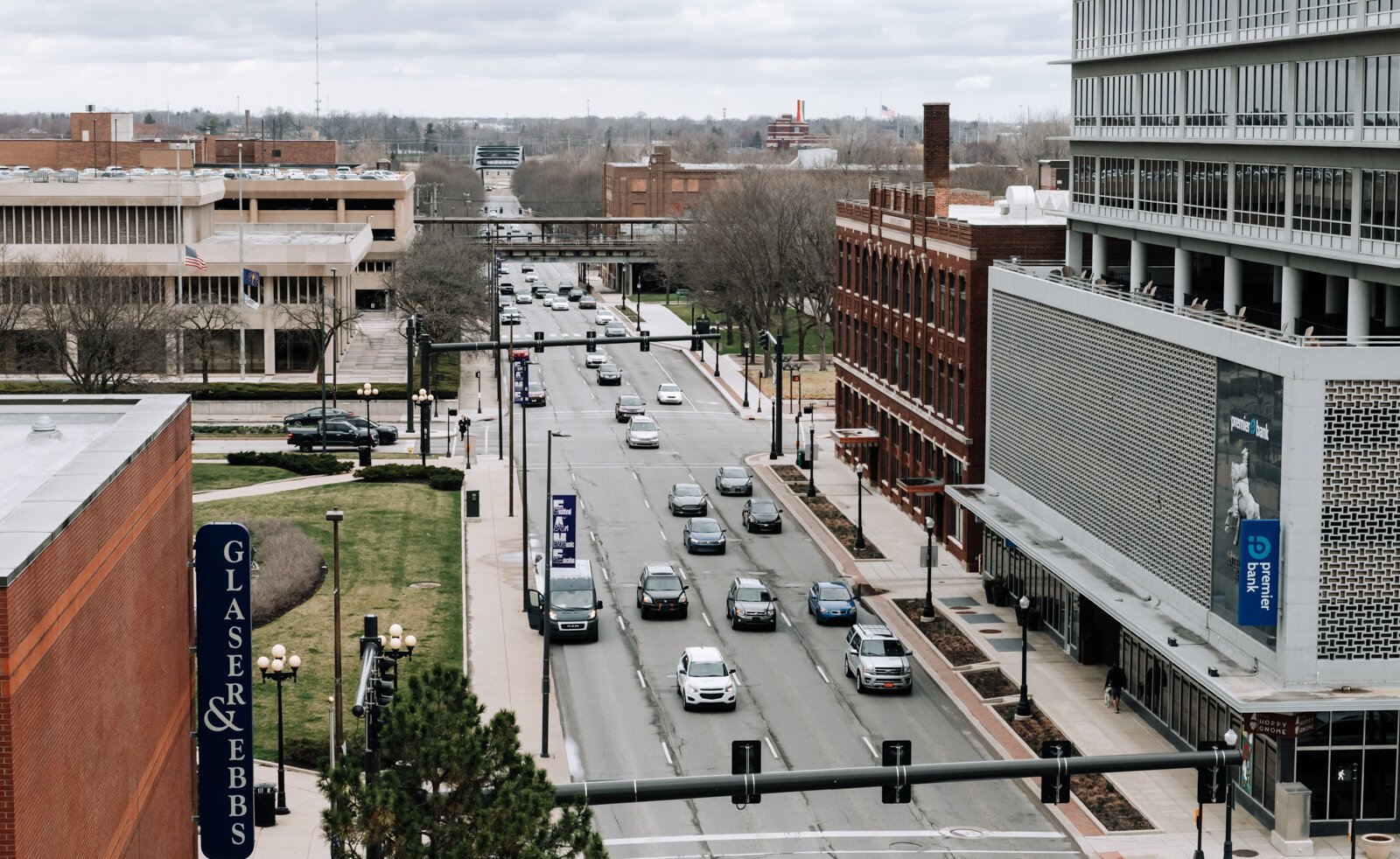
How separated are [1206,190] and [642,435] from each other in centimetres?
4314

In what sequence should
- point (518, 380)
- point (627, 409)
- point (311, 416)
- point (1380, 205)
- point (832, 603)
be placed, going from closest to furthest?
point (1380, 205) → point (832, 603) → point (311, 416) → point (627, 409) → point (518, 380)

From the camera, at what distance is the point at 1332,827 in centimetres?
3984

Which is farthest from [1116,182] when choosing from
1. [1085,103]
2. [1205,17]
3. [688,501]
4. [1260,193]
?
[688,501]

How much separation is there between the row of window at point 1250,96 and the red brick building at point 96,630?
26.4 metres

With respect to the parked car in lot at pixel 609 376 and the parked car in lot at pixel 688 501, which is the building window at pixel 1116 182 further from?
the parked car in lot at pixel 609 376

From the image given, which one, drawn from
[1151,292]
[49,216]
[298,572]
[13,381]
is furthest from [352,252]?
[1151,292]

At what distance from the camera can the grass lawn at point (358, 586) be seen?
158ft

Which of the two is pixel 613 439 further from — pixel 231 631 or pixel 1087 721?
pixel 231 631

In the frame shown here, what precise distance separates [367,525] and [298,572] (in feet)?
32.9

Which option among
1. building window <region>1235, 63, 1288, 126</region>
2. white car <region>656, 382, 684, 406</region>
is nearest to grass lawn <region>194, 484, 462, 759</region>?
building window <region>1235, 63, 1288, 126</region>

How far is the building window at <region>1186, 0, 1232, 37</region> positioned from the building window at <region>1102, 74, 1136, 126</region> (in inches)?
184

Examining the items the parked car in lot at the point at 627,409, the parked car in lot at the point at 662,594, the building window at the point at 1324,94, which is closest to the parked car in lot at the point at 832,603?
the parked car in lot at the point at 662,594

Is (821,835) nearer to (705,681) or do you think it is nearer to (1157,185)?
(705,681)

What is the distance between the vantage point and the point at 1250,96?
48.5 metres
